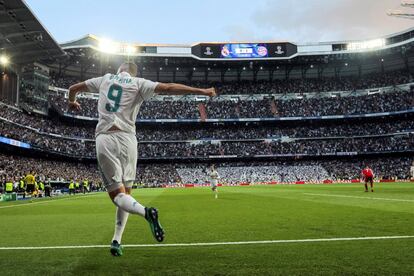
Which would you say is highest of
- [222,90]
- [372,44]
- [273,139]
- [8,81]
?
[372,44]

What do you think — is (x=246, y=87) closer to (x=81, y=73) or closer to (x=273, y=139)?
(x=273, y=139)

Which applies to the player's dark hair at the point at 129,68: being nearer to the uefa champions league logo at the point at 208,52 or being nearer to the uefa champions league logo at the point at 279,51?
the uefa champions league logo at the point at 208,52

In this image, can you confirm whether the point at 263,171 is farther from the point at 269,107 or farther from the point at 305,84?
the point at 305,84

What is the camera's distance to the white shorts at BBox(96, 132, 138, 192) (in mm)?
5477

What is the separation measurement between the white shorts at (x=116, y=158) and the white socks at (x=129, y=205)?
0.17 m

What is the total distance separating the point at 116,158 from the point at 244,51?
78995 millimetres

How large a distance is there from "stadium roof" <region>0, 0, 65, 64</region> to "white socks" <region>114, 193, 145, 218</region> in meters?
33.3

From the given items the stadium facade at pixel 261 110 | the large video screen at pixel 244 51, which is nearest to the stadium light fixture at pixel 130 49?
the stadium facade at pixel 261 110

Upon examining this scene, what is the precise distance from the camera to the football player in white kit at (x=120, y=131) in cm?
547

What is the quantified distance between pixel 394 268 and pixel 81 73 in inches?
3382

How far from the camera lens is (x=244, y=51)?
8188cm

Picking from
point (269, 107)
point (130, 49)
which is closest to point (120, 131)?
point (130, 49)

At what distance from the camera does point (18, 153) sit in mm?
56469

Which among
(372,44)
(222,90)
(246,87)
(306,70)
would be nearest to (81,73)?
(222,90)
